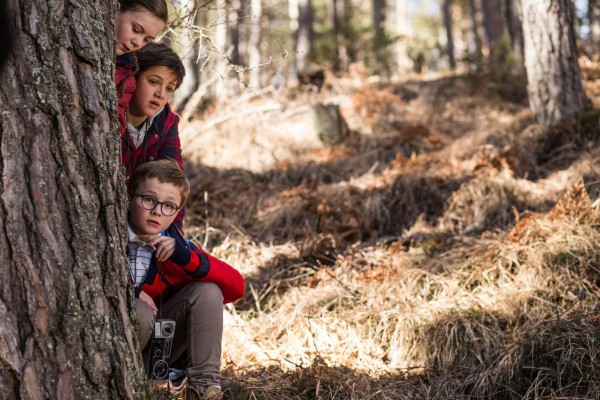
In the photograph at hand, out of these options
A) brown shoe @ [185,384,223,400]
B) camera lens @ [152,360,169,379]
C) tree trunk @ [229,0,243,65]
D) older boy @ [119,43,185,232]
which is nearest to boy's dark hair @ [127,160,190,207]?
older boy @ [119,43,185,232]

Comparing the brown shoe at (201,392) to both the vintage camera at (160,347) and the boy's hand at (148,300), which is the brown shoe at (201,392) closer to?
the vintage camera at (160,347)

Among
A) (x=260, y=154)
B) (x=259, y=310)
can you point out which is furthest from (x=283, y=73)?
(x=259, y=310)

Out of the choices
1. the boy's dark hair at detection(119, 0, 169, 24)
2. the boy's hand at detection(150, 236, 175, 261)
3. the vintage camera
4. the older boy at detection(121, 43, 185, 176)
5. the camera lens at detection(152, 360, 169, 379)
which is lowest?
the camera lens at detection(152, 360, 169, 379)

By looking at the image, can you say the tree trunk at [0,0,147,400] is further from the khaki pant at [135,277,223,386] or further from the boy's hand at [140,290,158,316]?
the khaki pant at [135,277,223,386]

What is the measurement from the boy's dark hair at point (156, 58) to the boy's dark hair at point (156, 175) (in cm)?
43

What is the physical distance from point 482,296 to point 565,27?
145 inches

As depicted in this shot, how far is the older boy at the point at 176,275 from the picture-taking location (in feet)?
9.02

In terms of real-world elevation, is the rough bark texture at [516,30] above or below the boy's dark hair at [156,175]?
above

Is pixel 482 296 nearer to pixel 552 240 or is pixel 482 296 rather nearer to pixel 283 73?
pixel 552 240

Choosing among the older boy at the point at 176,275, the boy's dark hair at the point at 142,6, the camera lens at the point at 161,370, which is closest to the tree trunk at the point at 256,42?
the boy's dark hair at the point at 142,6

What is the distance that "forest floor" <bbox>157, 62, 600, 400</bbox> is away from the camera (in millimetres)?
3322

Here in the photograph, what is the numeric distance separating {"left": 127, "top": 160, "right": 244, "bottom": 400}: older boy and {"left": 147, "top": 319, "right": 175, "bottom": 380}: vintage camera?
0.15 feet

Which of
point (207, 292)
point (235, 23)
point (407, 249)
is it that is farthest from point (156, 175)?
point (407, 249)

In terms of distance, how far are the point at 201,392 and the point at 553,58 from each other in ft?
17.4
